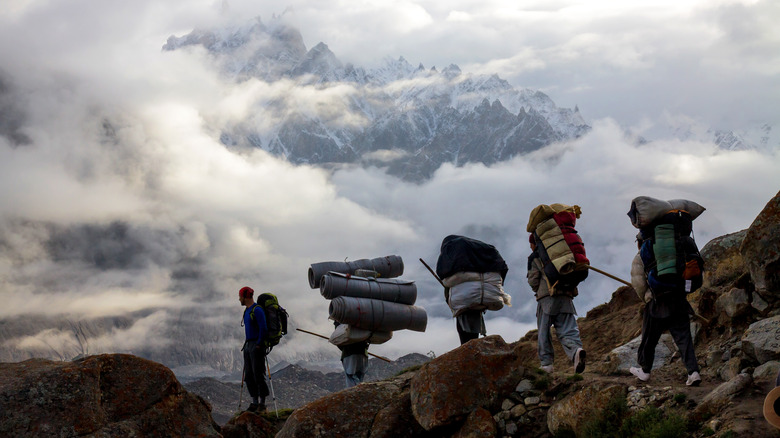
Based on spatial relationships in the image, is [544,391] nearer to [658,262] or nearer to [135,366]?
[658,262]

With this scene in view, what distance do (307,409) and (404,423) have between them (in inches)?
64.7

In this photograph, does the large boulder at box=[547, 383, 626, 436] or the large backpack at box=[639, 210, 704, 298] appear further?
the large backpack at box=[639, 210, 704, 298]

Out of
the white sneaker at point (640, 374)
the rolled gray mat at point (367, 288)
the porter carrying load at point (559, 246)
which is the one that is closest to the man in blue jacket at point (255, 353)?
the rolled gray mat at point (367, 288)

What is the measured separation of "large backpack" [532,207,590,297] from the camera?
1155cm

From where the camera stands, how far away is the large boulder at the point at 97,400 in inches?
448

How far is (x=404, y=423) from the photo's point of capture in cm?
1137

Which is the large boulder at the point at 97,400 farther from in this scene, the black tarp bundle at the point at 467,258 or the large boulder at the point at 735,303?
the large boulder at the point at 735,303

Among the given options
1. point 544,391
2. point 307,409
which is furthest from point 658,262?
point 307,409

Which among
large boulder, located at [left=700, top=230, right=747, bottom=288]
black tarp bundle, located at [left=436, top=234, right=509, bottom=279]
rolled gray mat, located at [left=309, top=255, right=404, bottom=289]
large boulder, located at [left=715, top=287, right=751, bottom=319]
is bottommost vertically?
large boulder, located at [left=715, top=287, right=751, bottom=319]

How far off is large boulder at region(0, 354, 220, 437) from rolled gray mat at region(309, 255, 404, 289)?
177 inches

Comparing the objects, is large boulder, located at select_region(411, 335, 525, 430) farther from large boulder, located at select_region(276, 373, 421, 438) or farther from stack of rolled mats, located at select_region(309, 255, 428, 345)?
stack of rolled mats, located at select_region(309, 255, 428, 345)

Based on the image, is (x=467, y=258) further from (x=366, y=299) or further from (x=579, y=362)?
(x=366, y=299)

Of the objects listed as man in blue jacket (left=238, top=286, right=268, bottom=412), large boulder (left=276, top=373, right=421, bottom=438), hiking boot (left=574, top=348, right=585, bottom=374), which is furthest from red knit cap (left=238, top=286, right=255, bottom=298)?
hiking boot (left=574, top=348, right=585, bottom=374)

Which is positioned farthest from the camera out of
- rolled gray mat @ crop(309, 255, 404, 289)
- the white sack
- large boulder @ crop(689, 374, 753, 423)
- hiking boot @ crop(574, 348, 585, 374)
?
rolled gray mat @ crop(309, 255, 404, 289)
